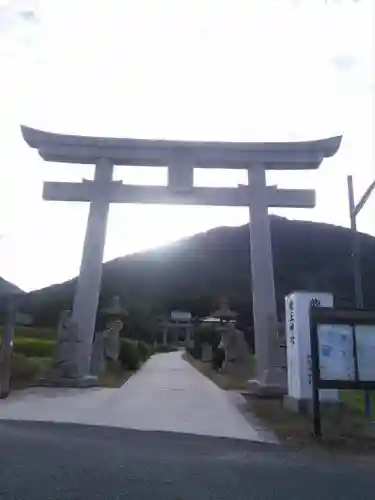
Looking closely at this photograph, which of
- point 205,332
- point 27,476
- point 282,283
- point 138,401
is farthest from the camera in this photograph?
point 282,283

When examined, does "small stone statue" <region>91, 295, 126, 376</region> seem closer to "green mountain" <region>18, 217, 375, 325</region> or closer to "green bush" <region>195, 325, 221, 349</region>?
"green bush" <region>195, 325, 221, 349</region>

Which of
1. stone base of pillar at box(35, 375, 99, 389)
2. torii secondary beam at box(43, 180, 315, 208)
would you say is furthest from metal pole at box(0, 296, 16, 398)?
torii secondary beam at box(43, 180, 315, 208)

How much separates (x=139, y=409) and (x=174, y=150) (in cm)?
855

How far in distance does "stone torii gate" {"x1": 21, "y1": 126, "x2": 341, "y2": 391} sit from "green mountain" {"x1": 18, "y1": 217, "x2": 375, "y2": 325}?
32255mm

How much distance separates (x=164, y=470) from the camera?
5.52 meters

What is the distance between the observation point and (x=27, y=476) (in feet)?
16.6

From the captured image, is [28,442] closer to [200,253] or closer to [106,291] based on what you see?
[106,291]

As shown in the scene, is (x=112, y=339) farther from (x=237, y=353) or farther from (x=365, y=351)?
(x=365, y=351)

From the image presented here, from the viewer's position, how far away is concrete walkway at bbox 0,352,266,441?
8984 mm

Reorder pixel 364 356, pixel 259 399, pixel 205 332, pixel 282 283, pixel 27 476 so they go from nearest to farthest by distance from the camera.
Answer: pixel 27 476 < pixel 364 356 < pixel 259 399 < pixel 205 332 < pixel 282 283

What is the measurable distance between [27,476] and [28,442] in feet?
6.72

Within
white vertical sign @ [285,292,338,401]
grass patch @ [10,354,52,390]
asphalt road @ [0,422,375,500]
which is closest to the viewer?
asphalt road @ [0,422,375,500]

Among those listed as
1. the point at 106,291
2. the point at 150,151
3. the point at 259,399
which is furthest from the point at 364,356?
the point at 106,291

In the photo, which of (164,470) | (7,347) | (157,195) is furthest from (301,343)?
(157,195)
